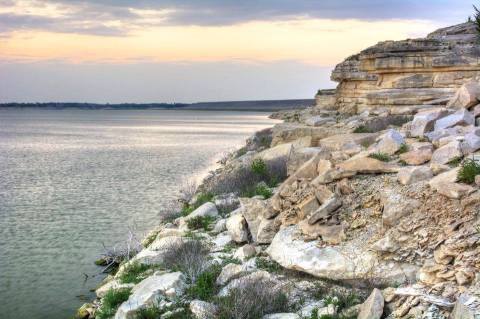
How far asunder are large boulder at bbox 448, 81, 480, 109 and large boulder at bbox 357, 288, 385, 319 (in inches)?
A: 339

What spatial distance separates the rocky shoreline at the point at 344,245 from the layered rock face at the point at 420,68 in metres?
6.86

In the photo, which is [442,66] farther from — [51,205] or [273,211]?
[51,205]

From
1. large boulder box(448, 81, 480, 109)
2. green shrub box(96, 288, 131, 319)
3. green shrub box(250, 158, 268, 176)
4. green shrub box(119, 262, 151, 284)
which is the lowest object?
green shrub box(96, 288, 131, 319)

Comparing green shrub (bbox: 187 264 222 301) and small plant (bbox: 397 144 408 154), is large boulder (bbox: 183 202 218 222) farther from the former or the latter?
small plant (bbox: 397 144 408 154)

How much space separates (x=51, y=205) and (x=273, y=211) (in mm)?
16223

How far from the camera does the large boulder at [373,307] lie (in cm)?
764

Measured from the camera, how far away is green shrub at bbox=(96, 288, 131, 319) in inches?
423

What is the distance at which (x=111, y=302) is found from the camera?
36.2 feet

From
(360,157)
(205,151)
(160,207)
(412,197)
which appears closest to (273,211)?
(360,157)

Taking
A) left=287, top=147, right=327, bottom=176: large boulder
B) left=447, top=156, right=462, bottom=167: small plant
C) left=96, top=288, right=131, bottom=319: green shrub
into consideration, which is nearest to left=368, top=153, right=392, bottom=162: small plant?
left=447, top=156, right=462, bottom=167: small plant

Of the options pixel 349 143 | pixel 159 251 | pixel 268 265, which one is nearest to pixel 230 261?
pixel 268 265

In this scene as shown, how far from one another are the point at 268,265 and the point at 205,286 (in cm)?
127

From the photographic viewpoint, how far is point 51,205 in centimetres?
2525

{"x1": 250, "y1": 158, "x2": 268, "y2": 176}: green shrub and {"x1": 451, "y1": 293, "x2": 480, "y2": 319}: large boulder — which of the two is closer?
{"x1": 451, "y1": 293, "x2": 480, "y2": 319}: large boulder
